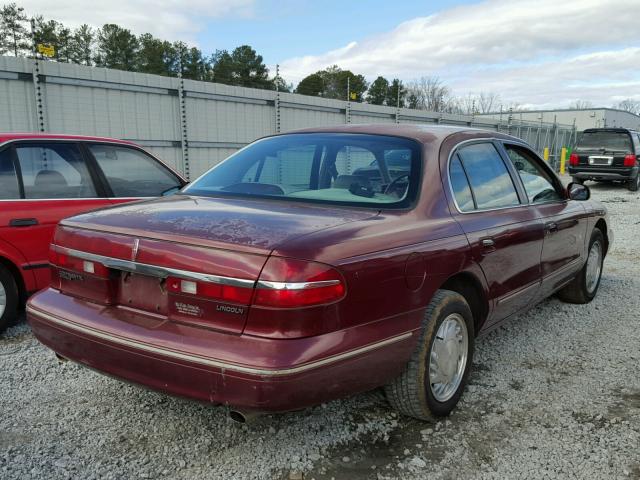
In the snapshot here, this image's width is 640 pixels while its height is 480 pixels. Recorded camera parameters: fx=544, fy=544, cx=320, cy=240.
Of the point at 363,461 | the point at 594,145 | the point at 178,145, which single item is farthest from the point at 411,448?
the point at 594,145

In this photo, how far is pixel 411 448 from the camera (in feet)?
8.97

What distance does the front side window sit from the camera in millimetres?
4043

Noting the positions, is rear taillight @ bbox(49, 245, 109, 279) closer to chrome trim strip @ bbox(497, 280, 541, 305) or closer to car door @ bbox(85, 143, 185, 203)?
car door @ bbox(85, 143, 185, 203)

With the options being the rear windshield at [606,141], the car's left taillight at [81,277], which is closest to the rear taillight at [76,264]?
the car's left taillight at [81,277]

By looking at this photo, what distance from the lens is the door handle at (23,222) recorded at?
4.08 meters

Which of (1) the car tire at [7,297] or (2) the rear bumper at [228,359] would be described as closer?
(2) the rear bumper at [228,359]

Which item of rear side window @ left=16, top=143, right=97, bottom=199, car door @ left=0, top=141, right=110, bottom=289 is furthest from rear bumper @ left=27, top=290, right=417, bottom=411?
rear side window @ left=16, top=143, right=97, bottom=199

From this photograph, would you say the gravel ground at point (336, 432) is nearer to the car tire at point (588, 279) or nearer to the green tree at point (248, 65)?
the car tire at point (588, 279)

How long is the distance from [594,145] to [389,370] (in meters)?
17.8

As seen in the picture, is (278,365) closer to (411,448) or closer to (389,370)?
(389,370)

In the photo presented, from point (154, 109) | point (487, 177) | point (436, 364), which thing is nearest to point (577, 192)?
point (487, 177)

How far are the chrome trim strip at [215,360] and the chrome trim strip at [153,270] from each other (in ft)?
0.98

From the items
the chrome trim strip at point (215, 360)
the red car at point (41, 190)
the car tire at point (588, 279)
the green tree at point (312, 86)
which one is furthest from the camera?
the green tree at point (312, 86)

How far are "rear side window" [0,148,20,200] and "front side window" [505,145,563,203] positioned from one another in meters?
3.71
